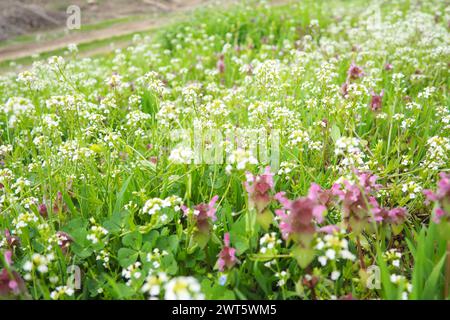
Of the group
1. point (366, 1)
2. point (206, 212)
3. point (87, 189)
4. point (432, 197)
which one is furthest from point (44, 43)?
point (432, 197)

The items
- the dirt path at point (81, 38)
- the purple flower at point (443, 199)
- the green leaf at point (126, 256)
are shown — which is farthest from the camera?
the dirt path at point (81, 38)

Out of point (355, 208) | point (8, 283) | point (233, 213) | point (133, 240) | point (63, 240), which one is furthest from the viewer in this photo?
point (233, 213)

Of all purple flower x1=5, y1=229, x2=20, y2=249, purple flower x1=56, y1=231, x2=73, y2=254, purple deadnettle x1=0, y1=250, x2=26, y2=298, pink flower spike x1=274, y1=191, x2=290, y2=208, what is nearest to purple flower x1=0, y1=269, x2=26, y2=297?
purple deadnettle x1=0, y1=250, x2=26, y2=298

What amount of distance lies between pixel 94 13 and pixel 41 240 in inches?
589

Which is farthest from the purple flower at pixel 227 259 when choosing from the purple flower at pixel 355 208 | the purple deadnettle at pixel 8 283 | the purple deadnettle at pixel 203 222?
the purple deadnettle at pixel 8 283

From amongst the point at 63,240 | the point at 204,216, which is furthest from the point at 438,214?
the point at 63,240

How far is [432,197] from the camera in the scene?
206 cm

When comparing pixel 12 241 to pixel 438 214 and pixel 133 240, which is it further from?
pixel 438 214

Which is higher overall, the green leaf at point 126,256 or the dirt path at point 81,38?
the dirt path at point 81,38

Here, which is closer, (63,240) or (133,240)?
(63,240)

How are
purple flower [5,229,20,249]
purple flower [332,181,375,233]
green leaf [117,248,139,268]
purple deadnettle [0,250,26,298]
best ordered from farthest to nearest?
purple flower [5,229,20,249], green leaf [117,248,139,268], purple flower [332,181,375,233], purple deadnettle [0,250,26,298]

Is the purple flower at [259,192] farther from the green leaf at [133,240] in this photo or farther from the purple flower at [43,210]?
the purple flower at [43,210]

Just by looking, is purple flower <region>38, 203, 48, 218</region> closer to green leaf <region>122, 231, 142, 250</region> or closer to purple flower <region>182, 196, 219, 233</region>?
green leaf <region>122, 231, 142, 250</region>
